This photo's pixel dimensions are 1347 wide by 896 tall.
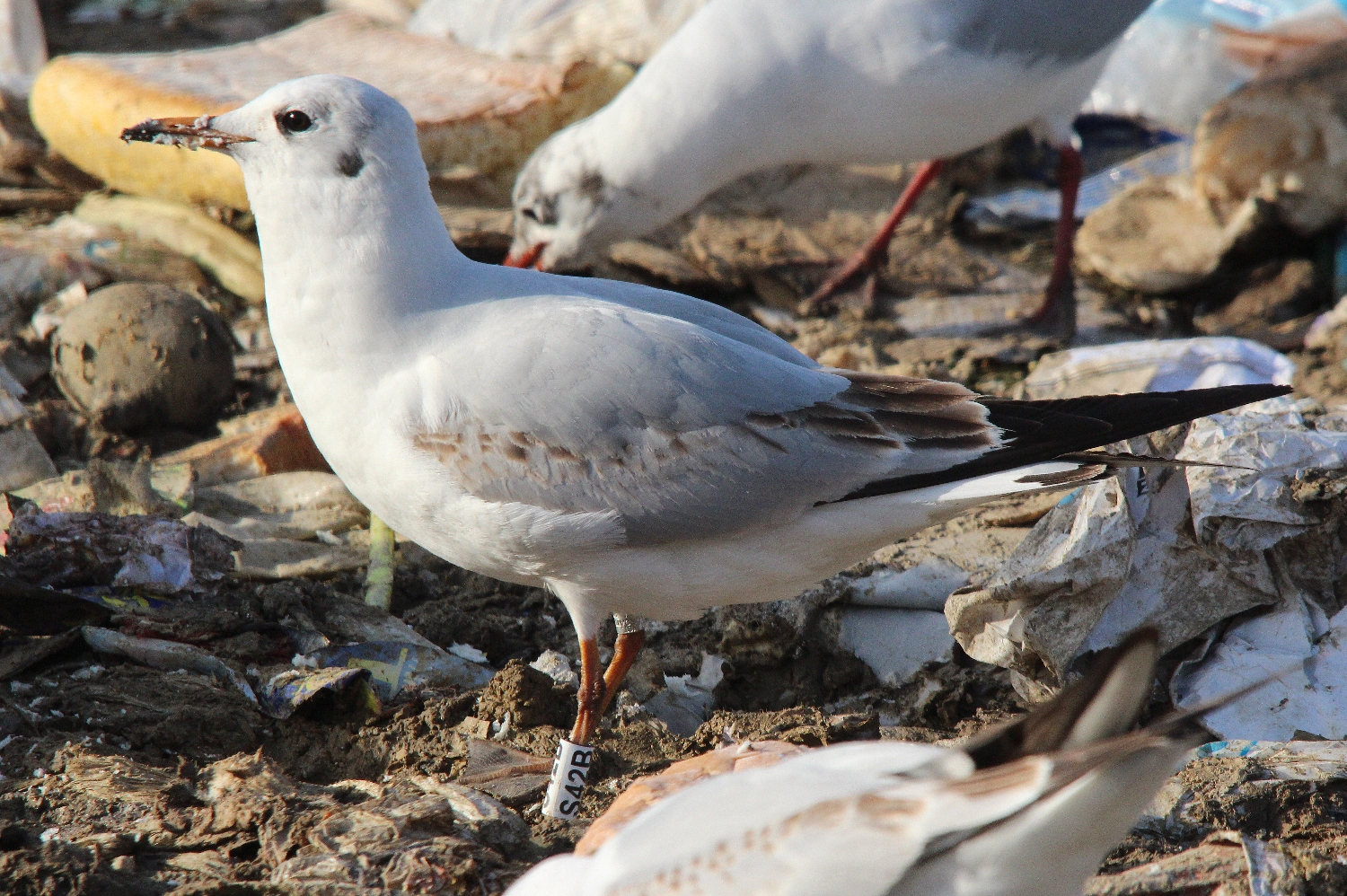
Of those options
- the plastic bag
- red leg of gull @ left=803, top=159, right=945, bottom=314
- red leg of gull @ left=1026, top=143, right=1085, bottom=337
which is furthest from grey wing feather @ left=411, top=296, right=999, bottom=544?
the plastic bag

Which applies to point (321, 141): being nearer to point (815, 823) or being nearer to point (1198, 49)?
point (815, 823)

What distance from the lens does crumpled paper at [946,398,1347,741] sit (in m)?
2.76

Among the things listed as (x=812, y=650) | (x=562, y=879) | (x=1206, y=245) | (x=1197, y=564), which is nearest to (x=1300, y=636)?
(x=1197, y=564)

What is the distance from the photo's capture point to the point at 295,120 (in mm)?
2617

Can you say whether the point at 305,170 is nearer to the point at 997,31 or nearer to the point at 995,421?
the point at 995,421

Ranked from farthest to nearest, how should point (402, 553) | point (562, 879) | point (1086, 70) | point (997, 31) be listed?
1. point (1086, 70)
2. point (997, 31)
3. point (402, 553)
4. point (562, 879)

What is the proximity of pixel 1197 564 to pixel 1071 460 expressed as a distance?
584 millimetres

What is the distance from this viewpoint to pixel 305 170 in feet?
8.63

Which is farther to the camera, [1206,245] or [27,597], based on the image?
[1206,245]

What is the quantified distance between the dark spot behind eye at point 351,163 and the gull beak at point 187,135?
0.21 metres

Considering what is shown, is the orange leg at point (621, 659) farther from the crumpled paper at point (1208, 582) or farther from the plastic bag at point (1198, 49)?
the plastic bag at point (1198, 49)

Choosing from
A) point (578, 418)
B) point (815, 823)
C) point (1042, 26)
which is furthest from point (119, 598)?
point (1042, 26)

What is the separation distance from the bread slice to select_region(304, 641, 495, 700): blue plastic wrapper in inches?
104

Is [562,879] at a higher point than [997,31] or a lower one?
lower
